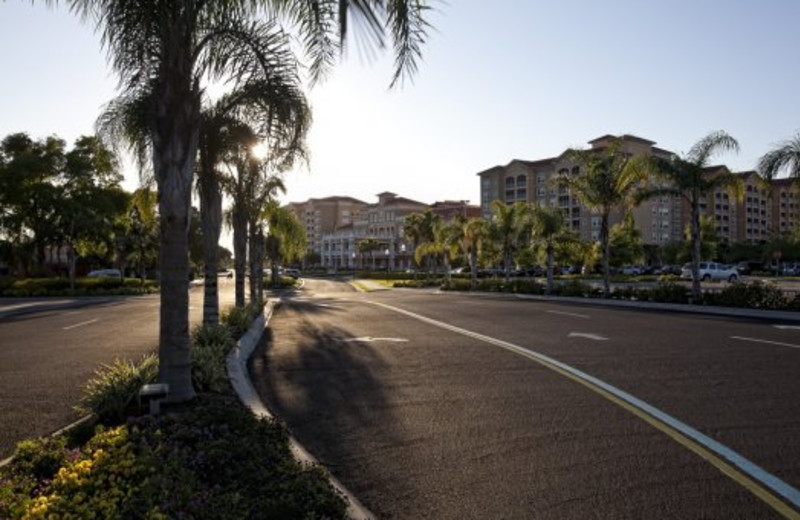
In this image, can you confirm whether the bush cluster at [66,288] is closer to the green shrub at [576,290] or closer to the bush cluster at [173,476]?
the green shrub at [576,290]

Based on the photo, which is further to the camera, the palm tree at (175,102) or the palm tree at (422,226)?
the palm tree at (422,226)

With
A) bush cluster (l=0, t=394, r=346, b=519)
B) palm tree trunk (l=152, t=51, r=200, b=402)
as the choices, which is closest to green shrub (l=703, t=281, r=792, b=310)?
palm tree trunk (l=152, t=51, r=200, b=402)

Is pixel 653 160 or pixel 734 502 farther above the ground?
pixel 653 160

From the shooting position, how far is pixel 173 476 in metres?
4.48

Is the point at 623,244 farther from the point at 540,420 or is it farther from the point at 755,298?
the point at 540,420

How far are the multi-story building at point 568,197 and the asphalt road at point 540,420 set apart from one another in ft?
350

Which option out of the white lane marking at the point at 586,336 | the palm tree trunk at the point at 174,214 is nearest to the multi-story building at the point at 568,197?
the white lane marking at the point at 586,336

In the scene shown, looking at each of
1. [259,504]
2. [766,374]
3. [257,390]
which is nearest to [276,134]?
[257,390]

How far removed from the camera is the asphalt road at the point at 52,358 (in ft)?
25.1

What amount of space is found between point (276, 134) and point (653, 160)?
2190cm

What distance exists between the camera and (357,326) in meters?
19.2

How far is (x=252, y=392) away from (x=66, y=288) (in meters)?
40.5

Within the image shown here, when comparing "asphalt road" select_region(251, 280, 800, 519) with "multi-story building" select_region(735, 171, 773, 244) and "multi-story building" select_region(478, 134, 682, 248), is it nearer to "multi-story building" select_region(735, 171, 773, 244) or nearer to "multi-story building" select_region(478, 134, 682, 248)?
"multi-story building" select_region(478, 134, 682, 248)

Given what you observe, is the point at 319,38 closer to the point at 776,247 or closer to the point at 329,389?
the point at 329,389
